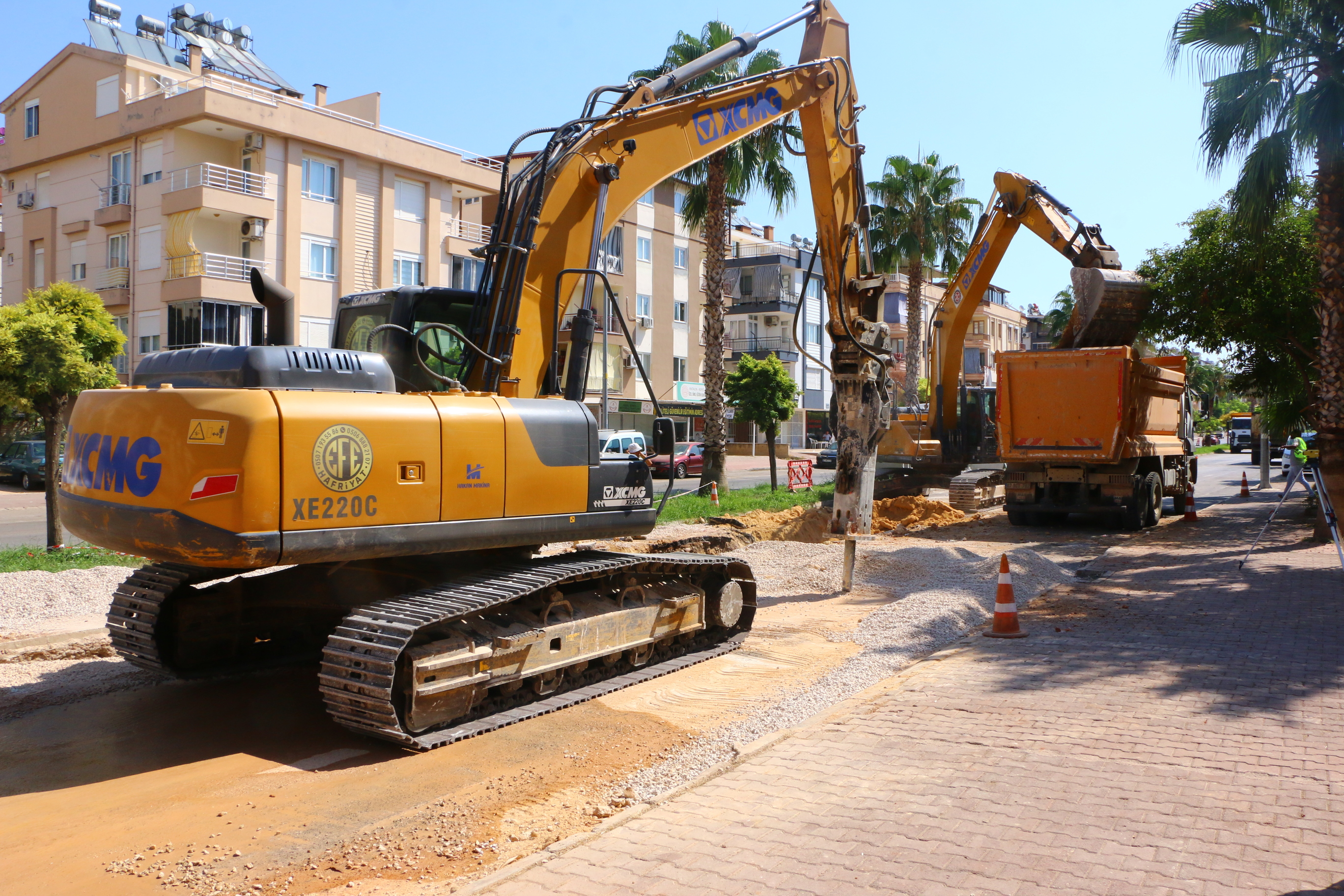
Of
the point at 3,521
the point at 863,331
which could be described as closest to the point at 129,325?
the point at 3,521

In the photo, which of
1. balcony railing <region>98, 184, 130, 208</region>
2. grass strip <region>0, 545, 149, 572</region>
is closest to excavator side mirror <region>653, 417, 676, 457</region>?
grass strip <region>0, 545, 149, 572</region>

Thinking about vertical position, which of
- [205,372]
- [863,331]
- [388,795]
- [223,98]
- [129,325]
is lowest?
[388,795]

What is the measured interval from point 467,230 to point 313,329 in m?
8.82

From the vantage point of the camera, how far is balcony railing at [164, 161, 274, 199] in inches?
1163

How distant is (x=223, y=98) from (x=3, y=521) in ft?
50.2

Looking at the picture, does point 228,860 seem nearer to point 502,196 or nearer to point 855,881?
point 855,881

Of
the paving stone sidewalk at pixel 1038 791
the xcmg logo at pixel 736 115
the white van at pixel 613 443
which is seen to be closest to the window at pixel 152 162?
the xcmg logo at pixel 736 115

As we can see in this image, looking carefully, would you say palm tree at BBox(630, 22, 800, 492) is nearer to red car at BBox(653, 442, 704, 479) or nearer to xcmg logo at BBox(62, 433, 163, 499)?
red car at BBox(653, 442, 704, 479)

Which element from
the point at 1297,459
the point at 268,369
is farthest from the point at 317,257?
the point at 268,369

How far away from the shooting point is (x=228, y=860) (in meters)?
4.18

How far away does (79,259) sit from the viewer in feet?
109

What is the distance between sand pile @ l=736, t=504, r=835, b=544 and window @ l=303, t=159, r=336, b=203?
21.2 metres

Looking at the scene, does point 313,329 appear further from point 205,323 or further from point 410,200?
point 410,200

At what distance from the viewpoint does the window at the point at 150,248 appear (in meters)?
30.6
